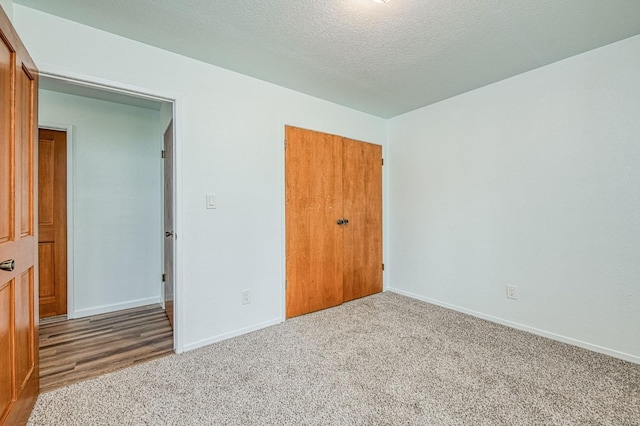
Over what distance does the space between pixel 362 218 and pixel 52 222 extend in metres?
3.38

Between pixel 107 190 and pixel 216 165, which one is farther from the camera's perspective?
pixel 107 190

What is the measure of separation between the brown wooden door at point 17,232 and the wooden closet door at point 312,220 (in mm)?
1800

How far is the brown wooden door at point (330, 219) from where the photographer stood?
114 inches

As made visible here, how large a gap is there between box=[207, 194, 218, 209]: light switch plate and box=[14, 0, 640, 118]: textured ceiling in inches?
44.0

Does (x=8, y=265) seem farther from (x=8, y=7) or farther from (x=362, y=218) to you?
(x=362, y=218)

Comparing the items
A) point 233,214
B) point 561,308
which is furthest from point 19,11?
point 561,308

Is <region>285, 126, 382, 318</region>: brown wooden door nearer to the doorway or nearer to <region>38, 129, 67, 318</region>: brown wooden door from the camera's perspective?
the doorway

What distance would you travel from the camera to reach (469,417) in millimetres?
1499

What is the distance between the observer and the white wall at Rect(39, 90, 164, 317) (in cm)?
299

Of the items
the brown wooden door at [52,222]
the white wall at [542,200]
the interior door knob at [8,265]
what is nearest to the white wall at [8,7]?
the interior door knob at [8,265]

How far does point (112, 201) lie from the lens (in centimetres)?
318

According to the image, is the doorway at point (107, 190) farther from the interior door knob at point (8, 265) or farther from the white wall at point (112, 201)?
the interior door knob at point (8, 265)

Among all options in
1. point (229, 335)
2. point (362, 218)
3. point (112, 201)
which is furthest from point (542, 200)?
point (112, 201)

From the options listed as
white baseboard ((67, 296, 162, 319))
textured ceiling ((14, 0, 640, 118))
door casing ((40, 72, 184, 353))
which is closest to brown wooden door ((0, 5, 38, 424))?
door casing ((40, 72, 184, 353))
